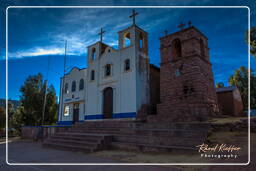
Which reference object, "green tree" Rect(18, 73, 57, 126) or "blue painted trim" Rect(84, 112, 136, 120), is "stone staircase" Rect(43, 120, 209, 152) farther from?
"green tree" Rect(18, 73, 57, 126)

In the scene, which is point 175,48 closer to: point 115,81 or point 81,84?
point 115,81

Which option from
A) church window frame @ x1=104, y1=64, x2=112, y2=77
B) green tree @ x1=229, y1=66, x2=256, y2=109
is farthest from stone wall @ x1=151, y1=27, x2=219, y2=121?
green tree @ x1=229, y1=66, x2=256, y2=109

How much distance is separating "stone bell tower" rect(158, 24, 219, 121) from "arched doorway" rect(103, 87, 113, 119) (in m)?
5.24

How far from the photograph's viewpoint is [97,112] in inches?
726

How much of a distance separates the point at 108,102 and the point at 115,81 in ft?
7.44

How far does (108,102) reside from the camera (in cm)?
1802

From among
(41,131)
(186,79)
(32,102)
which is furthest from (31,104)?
(186,79)

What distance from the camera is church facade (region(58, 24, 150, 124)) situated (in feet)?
53.1

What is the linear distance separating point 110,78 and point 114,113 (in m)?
3.66

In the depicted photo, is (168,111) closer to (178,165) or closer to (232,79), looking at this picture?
(178,165)

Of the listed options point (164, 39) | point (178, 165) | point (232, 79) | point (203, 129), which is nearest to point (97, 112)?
point (164, 39)

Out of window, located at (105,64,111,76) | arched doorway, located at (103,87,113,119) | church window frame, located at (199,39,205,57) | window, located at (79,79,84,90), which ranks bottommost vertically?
arched doorway, located at (103,87,113,119)

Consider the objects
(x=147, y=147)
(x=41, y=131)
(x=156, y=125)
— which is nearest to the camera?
(x=147, y=147)

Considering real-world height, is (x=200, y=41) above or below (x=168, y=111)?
above
